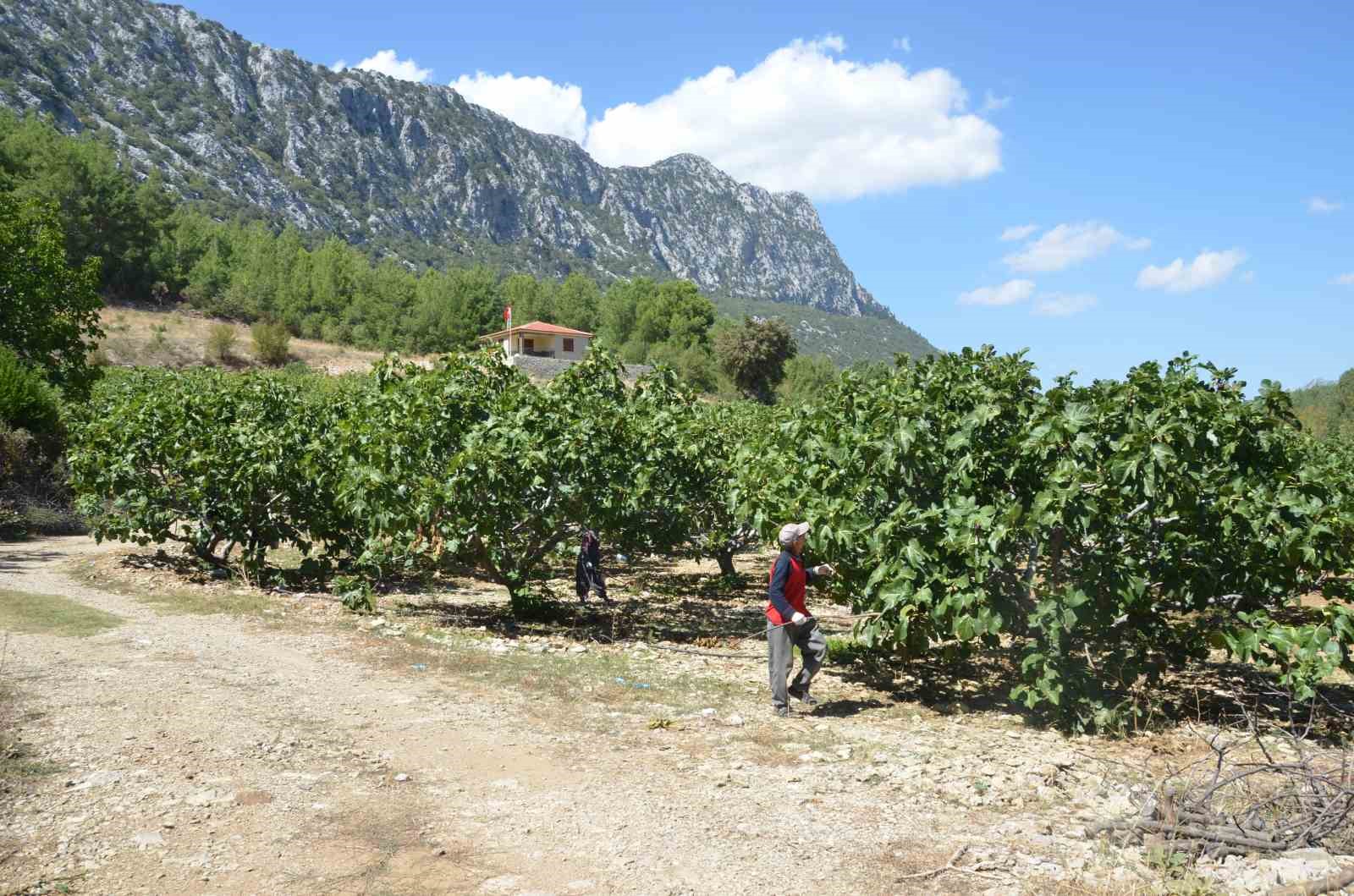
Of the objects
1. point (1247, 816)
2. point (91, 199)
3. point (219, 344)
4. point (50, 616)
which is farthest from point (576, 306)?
point (1247, 816)

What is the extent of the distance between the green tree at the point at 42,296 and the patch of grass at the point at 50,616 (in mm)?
10800

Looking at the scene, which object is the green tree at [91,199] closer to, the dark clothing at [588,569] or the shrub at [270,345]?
the shrub at [270,345]

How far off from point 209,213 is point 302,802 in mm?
112026

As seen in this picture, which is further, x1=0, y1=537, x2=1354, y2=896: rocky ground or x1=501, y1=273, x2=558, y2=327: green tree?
x1=501, y1=273, x2=558, y2=327: green tree

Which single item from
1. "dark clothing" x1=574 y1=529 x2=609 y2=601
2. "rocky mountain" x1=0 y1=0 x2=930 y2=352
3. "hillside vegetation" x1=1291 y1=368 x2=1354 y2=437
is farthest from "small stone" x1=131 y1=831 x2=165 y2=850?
"rocky mountain" x1=0 y1=0 x2=930 y2=352

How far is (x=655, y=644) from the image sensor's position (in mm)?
9922

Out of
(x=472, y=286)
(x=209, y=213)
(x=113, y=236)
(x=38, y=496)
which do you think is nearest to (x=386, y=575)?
(x=38, y=496)

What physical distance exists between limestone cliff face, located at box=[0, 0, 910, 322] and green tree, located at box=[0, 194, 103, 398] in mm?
97085

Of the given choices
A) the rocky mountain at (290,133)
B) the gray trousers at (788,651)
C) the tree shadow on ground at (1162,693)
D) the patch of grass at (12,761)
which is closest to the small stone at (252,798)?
the patch of grass at (12,761)

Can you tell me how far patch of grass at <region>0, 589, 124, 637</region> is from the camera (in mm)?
9375

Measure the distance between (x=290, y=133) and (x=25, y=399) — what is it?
479ft

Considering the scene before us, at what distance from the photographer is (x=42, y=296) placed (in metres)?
20.1

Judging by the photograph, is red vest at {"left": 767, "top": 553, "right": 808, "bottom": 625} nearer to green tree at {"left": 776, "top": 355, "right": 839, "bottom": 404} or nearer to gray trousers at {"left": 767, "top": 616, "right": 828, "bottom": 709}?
gray trousers at {"left": 767, "top": 616, "right": 828, "bottom": 709}

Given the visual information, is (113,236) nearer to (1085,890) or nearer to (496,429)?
(496,429)
